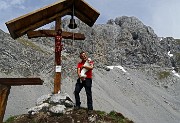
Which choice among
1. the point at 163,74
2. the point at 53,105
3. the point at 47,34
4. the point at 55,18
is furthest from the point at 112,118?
the point at 163,74

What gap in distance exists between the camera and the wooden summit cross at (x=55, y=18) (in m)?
13.4

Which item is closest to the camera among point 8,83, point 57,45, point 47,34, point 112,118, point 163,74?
point 8,83

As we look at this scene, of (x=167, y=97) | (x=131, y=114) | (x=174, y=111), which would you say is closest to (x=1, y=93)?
(x=131, y=114)

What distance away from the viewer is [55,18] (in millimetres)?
14539

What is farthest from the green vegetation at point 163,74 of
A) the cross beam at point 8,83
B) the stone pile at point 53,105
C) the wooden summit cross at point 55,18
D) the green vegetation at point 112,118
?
the cross beam at point 8,83

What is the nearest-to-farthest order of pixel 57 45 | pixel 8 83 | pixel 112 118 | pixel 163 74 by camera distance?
pixel 8 83
pixel 112 118
pixel 57 45
pixel 163 74

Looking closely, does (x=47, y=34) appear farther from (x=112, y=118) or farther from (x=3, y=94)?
(x=3, y=94)

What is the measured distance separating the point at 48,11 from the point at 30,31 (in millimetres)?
1219

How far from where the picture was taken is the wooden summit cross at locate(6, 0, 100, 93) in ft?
44.1

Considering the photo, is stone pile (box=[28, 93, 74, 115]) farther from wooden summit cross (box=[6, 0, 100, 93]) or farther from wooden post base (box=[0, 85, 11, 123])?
wooden post base (box=[0, 85, 11, 123])

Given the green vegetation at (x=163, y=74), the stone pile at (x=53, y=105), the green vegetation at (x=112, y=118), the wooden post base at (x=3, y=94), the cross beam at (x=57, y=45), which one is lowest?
the green vegetation at (x=112, y=118)

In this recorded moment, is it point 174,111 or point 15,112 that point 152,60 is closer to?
point 174,111

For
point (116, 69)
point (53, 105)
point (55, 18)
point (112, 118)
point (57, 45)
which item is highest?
point (116, 69)

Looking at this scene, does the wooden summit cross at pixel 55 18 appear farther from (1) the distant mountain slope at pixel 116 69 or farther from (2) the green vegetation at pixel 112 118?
(1) the distant mountain slope at pixel 116 69
